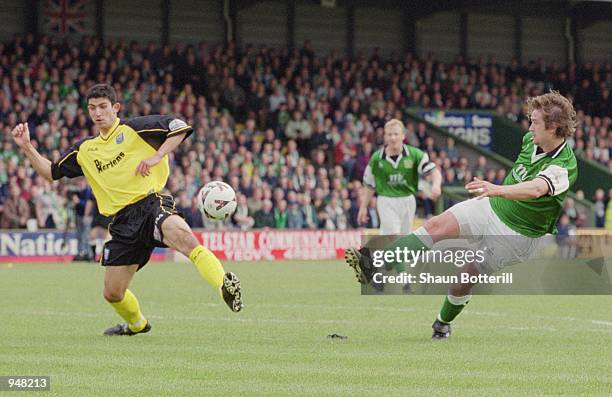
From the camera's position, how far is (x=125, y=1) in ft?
121

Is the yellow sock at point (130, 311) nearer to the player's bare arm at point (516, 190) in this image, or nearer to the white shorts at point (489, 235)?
the white shorts at point (489, 235)

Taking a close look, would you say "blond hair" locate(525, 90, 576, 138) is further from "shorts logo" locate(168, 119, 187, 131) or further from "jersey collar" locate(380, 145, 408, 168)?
"jersey collar" locate(380, 145, 408, 168)

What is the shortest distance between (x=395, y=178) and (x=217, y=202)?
5767 millimetres

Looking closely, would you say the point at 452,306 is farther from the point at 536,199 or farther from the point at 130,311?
the point at 130,311

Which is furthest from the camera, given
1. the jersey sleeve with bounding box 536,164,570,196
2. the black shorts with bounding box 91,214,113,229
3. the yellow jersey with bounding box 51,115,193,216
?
the black shorts with bounding box 91,214,113,229

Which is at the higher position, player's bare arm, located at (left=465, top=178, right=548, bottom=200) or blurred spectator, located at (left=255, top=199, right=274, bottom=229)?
player's bare arm, located at (left=465, top=178, right=548, bottom=200)

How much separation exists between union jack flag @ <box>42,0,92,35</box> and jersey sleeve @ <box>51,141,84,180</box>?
2505 cm

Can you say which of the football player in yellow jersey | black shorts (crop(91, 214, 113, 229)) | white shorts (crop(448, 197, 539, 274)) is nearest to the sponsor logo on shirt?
the football player in yellow jersey

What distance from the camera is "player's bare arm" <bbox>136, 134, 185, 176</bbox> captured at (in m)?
9.73

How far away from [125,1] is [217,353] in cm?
2924

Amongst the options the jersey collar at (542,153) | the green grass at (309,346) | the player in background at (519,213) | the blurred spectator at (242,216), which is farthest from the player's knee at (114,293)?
the blurred spectator at (242,216)

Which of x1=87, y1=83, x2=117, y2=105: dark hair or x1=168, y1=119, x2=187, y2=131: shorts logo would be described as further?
x1=168, y1=119, x2=187, y2=131: shorts logo

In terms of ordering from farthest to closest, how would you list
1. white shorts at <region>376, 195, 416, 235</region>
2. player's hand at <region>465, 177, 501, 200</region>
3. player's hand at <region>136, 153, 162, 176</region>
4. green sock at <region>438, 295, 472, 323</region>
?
white shorts at <region>376, 195, 416, 235</region> < green sock at <region>438, 295, 472, 323</region> < player's hand at <region>136, 153, 162, 176</region> < player's hand at <region>465, 177, 501, 200</region>

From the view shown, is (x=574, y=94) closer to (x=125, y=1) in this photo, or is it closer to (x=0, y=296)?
(x=125, y=1)
